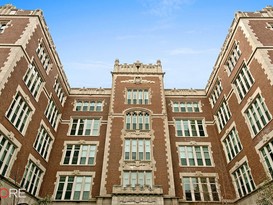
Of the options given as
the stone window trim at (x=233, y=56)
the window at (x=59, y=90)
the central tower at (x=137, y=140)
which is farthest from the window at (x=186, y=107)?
the window at (x=59, y=90)

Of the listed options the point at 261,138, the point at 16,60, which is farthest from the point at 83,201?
the point at 261,138

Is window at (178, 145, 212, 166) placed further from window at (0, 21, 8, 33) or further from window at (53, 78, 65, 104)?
window at (0, 21, 8, 33)

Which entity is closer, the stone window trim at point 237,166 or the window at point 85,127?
the stone window trim at point 237,166

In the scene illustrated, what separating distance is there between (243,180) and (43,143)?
22066 mm

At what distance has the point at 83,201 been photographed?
22578 mm

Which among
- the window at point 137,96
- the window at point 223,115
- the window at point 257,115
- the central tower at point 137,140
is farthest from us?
the window at point 137,96

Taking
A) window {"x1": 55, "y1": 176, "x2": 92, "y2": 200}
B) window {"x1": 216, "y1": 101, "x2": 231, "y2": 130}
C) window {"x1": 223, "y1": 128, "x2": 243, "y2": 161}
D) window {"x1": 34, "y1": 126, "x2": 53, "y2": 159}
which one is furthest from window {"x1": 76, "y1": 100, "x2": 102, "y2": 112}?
window {"x1": 223, "y1": 128, "x2": 243, "y2": 161}

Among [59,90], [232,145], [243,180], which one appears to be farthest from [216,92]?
[59,90]

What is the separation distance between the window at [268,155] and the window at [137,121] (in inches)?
505

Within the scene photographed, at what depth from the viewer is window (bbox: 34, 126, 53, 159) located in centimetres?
2434

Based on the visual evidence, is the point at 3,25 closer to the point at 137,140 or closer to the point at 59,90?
the point at 59,90

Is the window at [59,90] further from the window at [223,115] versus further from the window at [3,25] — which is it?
the window at [223,115]

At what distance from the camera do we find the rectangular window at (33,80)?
22.8 m

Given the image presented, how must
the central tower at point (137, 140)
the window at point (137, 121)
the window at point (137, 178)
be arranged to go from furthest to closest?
the window at point (137, 121) < the window at point (137, 178) < the central tower at point (137, 140)
